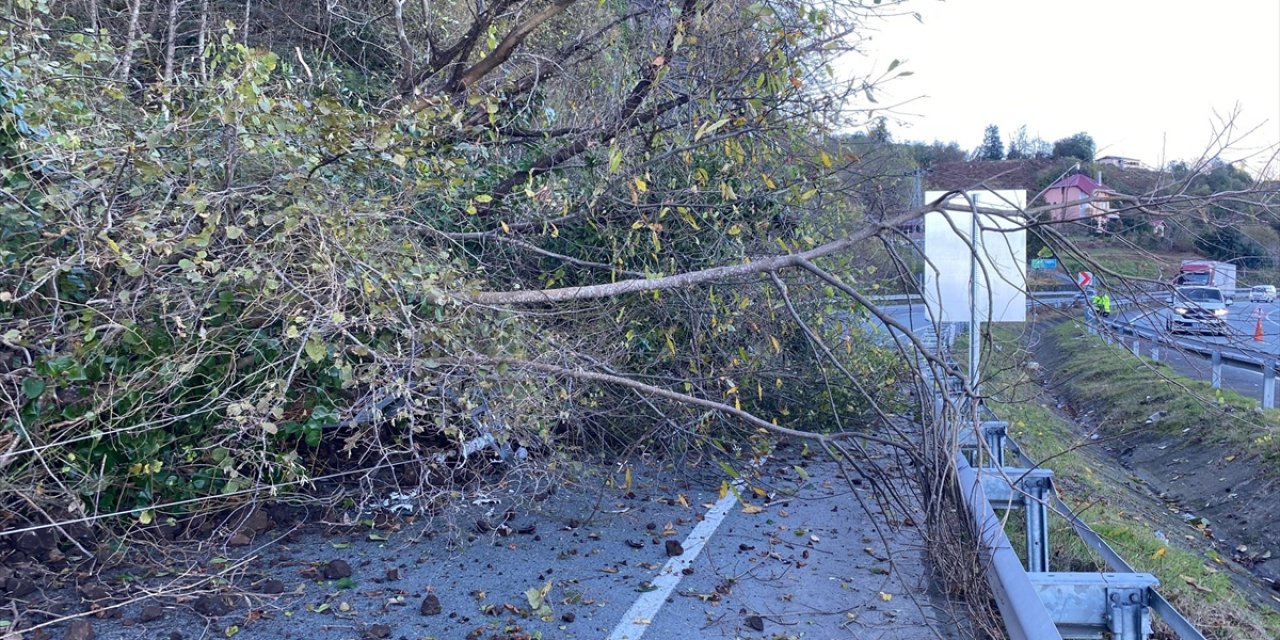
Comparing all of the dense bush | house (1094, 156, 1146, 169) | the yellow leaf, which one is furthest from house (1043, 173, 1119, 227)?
the yellow leaf

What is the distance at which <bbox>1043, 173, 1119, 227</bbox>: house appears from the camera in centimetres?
492

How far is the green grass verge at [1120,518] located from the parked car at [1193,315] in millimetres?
301

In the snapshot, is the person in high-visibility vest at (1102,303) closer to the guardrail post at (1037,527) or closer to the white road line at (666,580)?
the guardrail post at (1037,527)

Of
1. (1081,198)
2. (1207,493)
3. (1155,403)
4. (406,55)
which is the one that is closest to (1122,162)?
(1081,198)

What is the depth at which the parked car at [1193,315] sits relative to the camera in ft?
15.7

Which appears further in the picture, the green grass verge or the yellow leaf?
the yellow leaf

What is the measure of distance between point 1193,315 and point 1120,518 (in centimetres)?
366

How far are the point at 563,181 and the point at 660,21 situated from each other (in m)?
1.59

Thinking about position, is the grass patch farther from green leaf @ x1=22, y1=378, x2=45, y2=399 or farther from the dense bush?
green leaf @ x1=22, y1=378, x2=45, y2=399

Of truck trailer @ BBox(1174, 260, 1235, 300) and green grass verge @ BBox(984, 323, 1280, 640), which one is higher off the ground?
truck trailer @ BBox(1174, 260, 1235, 300)

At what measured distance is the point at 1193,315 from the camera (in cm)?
493

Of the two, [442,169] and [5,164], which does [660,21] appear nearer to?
[442,169]

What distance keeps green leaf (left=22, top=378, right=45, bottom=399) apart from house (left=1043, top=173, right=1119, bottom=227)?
4.92 m

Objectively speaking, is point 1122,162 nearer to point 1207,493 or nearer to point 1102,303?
point 1102,303
